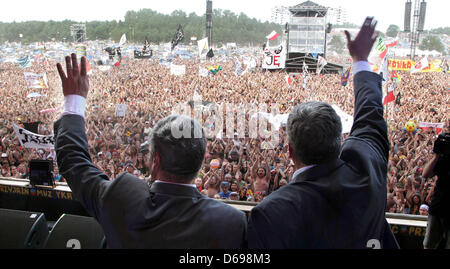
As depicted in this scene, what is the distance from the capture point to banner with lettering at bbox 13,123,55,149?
2.25 meters

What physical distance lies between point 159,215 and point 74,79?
39 cm

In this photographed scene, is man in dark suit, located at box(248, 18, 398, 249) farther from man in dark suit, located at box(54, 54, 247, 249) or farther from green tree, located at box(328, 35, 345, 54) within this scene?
green tree, located at box(328, 35, 345, 54)

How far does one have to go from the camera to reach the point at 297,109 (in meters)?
0.68

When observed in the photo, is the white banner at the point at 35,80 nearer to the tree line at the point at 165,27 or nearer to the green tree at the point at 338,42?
the tree line at the point at 165,27

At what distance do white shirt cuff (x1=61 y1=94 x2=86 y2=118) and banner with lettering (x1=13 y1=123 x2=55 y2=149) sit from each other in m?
1.61

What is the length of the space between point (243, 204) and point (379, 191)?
29.1 inches

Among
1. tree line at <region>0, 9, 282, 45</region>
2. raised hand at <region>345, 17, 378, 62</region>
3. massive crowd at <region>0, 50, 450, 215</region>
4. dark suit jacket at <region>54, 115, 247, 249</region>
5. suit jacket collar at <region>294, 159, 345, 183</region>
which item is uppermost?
tree line at <region>0, 9, 282, 45</region>

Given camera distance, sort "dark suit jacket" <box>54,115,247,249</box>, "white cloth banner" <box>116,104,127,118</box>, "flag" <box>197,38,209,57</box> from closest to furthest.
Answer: "dark suit jacket" <box>54,115,247,249</box>, "white cloth banner" <box>116,104,127,118</box>, "flag" <box>197,38,209,57</box>

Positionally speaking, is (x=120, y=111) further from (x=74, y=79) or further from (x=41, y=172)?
(x=74, y=79)

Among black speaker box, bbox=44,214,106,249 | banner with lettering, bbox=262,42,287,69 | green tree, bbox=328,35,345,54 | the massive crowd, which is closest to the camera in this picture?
black speaker box, bbox=44,214,106,249

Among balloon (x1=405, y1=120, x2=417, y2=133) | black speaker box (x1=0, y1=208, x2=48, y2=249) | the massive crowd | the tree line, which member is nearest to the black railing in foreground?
black speaker box (x1=0, y1=208, x2=48, y2=249)

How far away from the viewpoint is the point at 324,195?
2.11ft

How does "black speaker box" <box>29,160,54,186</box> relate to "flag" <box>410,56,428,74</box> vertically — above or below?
below
